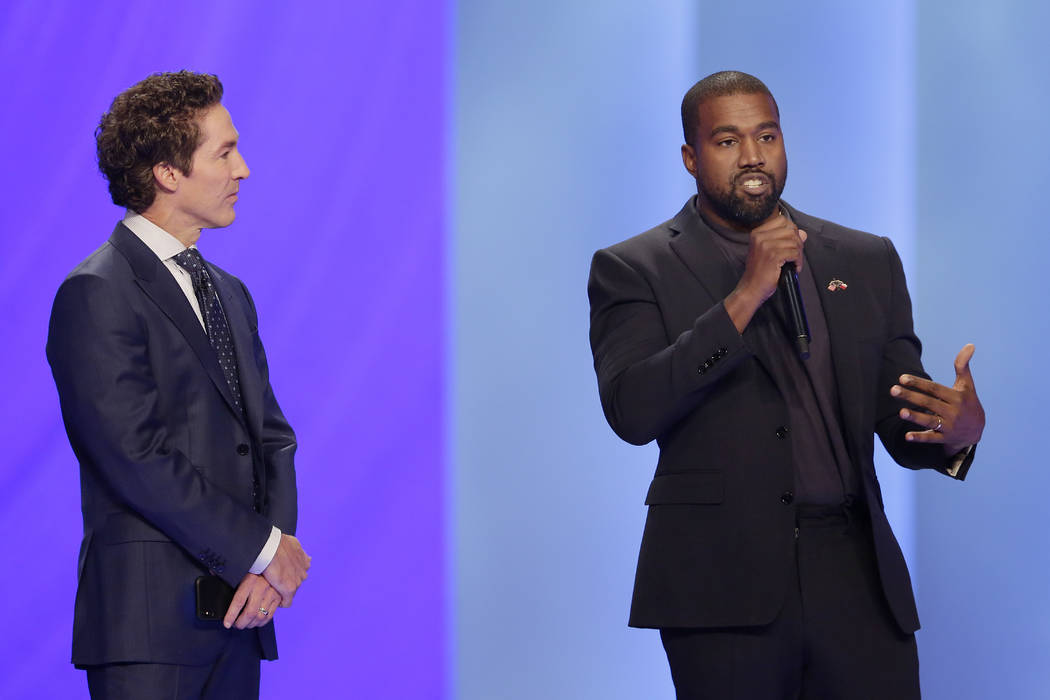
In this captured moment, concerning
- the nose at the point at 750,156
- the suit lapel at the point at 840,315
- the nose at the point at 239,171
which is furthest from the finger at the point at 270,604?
the nose at the point at 750,156

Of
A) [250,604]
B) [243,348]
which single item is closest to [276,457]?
[243,348]

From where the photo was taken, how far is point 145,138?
6.63 ft

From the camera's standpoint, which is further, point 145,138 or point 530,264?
point 530,264

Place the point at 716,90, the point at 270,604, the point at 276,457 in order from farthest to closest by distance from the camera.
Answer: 1. the point at 716,90
2. the point at 276,457
3. the point at 270,604

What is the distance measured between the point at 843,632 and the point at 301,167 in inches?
78.4

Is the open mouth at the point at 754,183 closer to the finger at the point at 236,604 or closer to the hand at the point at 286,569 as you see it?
the hand at the point at 286,569

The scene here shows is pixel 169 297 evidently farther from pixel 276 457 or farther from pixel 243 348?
pixel 276 457

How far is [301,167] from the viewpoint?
3299 mm

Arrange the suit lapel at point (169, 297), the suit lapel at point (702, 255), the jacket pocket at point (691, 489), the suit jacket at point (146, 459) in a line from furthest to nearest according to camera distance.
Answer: the suit lapel at point (702, 255) → the jacket pocket at point (691, 489) → the suit lapel at point (169, 297) → the suit jacket at point (146, 459)

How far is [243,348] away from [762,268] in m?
0.91

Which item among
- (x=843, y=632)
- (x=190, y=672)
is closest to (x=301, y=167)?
(x=190, y=672)

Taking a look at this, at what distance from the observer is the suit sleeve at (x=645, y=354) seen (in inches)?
78.5

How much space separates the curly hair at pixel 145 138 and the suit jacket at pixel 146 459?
3.7 inches

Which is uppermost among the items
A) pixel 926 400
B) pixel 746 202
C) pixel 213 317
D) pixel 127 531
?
pixel 746 202
